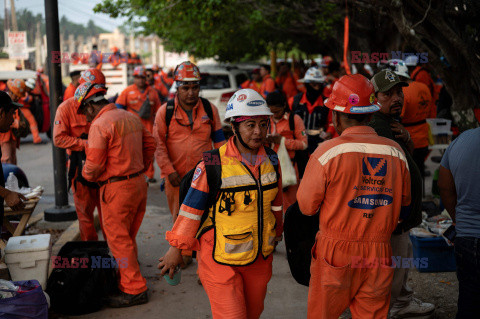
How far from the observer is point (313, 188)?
3.29 m

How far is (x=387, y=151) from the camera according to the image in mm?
3285

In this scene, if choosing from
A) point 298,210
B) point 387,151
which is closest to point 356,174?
point 387,151

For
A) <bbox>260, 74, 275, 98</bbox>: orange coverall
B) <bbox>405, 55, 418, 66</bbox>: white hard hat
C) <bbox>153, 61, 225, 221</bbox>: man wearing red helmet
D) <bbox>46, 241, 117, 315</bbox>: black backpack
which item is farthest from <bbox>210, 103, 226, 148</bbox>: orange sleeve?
<bbox>260, 74, 275, 98</bbox>: orange coverall

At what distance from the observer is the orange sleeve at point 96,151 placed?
16.8ft

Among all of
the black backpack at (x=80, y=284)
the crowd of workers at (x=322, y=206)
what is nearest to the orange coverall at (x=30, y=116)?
the black backpack at (x=80, y=284)

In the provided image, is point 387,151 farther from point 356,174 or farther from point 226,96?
point 226,96

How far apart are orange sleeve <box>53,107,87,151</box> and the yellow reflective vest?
3.05 m

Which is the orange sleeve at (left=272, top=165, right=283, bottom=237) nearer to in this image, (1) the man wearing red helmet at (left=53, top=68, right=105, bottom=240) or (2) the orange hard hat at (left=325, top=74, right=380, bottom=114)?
(2) the orange hard hat at (left=325, top=74, right=380, bottom=114)

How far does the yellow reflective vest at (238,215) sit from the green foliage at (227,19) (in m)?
5.38

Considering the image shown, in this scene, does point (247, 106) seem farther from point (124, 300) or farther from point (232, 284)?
point (124, 300)

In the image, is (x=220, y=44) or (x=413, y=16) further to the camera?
(x=220, y=44)

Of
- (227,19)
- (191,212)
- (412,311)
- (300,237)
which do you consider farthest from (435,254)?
(227,19)

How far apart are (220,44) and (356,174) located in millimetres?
14776

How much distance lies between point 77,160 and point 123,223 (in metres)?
1.40
